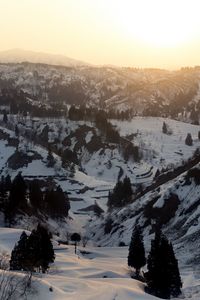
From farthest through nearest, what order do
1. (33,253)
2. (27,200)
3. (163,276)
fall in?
1. (27,200)
2. (163,276)
3. (33,253)

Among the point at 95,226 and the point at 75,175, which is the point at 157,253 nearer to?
the point at 95,226

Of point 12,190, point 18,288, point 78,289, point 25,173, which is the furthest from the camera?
point 25,173

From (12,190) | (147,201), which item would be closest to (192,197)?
(147,201)

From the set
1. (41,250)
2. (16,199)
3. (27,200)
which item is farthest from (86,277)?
(27,200)

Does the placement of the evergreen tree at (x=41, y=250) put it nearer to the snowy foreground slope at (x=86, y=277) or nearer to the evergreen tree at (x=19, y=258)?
the evergreen tree at (x=19, y=258)

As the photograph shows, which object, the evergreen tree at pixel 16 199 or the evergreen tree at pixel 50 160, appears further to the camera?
the evergreen tree at pixel 50 160

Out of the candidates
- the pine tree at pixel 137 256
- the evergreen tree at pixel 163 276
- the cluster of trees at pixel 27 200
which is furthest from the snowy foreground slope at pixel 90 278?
the cluster of trees at pixel 27 200

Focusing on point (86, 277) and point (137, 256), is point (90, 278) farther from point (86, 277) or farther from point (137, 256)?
point (137, 256)
